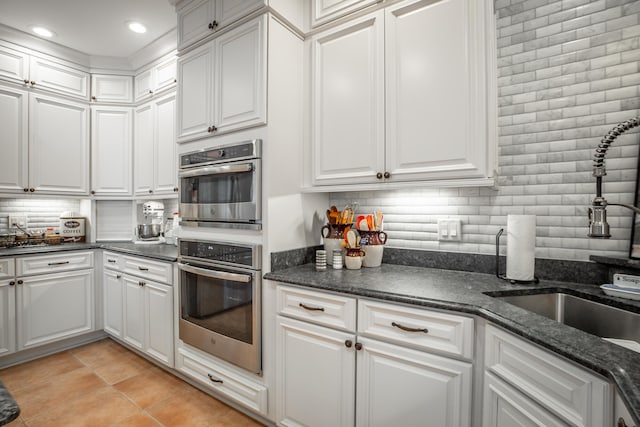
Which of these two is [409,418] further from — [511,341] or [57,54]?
[57,54]

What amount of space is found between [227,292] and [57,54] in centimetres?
294

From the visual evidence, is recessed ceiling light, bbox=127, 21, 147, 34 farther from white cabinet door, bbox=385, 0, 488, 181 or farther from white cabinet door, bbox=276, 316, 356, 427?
white cabinet door, bbox=276, 316, 356, 427

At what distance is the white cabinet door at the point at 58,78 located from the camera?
2869mm

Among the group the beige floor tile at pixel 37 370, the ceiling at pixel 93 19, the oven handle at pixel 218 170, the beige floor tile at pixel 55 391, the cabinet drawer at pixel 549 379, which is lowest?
the beige floor tile at pixel 37 370

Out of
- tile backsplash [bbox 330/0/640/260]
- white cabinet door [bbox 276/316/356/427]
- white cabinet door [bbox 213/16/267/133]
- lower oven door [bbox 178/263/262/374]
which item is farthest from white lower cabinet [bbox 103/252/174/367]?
tile backsplash [bbox 330/0/640/260]

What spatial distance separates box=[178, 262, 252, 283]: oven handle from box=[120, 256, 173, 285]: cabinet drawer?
19 centimetres

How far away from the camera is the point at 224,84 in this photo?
1.98 m

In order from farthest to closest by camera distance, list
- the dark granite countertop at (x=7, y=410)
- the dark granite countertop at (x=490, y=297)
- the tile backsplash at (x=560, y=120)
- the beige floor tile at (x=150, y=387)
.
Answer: the beige floor tile at (x=150, y=387) → the tile backsplash at (x=560, y=120) → the dark granite countertop at (x=490, y=297) → the dark granite countertop at (x=7, y=410)

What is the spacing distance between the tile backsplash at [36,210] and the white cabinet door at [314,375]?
9.78ft

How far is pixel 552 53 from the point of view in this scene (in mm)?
1538

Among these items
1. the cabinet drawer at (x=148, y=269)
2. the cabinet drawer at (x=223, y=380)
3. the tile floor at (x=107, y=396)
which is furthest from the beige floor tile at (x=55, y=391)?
the cabinet drawer at (x=148, y=269)

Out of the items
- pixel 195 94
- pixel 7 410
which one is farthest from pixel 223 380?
pixel 195 94

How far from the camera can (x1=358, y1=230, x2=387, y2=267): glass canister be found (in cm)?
Answer: 189

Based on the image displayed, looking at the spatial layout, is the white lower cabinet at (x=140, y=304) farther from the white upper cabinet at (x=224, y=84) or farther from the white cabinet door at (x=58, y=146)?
the white upper cabinet at (x=224, y=84)
